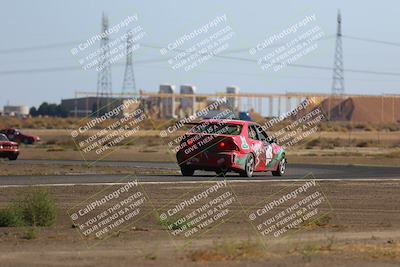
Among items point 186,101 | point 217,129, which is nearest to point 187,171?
point 217,129

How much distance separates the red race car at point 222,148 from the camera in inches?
1059

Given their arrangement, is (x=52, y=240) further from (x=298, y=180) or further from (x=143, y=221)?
(x=298, y=180)

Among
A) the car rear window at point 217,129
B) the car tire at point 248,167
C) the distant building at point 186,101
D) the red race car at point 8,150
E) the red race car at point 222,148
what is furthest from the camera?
the distant building at point 186,101

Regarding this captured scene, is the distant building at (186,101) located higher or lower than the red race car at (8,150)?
lower

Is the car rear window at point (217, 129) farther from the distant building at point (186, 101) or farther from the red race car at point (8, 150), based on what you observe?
the distant building at point (186, 101)

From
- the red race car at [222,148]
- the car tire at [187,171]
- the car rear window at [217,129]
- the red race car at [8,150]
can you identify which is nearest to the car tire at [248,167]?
the red race car at [222,148]

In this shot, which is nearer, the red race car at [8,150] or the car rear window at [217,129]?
the car rear window at [217,129]

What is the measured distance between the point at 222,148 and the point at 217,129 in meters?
0.66

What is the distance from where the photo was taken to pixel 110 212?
17.9m

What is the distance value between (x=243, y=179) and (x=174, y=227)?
37.4 ft

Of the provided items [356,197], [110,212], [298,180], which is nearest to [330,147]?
[298,180]

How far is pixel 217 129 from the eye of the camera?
2730 cm

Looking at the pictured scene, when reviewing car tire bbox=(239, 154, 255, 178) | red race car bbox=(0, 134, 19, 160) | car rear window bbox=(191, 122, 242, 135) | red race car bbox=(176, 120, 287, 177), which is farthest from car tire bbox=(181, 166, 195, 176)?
red race car bbox=(0, 134, 19, 160)

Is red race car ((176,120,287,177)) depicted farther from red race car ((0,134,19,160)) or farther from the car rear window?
red race car ((0,134,19,160))
